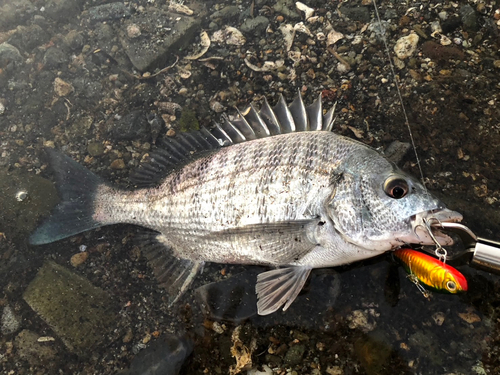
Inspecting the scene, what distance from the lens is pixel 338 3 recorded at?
392cm

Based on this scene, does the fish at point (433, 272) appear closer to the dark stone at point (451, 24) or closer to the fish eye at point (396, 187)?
the fish eye at point (396, 187)

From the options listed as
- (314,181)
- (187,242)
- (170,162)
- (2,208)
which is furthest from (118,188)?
(314,181)

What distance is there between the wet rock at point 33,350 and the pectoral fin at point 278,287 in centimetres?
199

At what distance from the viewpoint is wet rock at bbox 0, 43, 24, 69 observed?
175 inches

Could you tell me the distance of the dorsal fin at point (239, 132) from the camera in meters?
2.88

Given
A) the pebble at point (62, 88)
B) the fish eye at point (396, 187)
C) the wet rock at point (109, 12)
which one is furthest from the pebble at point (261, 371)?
the wet rock at point (109, 12)

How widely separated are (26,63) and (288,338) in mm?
4389

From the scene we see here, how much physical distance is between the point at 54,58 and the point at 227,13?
7.15 feet

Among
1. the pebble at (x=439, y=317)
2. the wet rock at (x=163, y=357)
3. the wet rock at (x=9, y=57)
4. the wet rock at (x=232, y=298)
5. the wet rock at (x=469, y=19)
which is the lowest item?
the pebble at (x=439, y=317)

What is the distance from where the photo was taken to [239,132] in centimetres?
304

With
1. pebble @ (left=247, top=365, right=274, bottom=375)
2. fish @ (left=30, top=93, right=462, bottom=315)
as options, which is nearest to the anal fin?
fish @ (left=30, top=93, right=462, bottom=315)

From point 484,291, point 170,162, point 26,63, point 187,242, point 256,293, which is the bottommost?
point 484,291

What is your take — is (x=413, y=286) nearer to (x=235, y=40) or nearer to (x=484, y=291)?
(x=484, y=291)

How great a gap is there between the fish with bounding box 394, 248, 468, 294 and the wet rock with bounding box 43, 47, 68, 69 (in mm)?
4334
